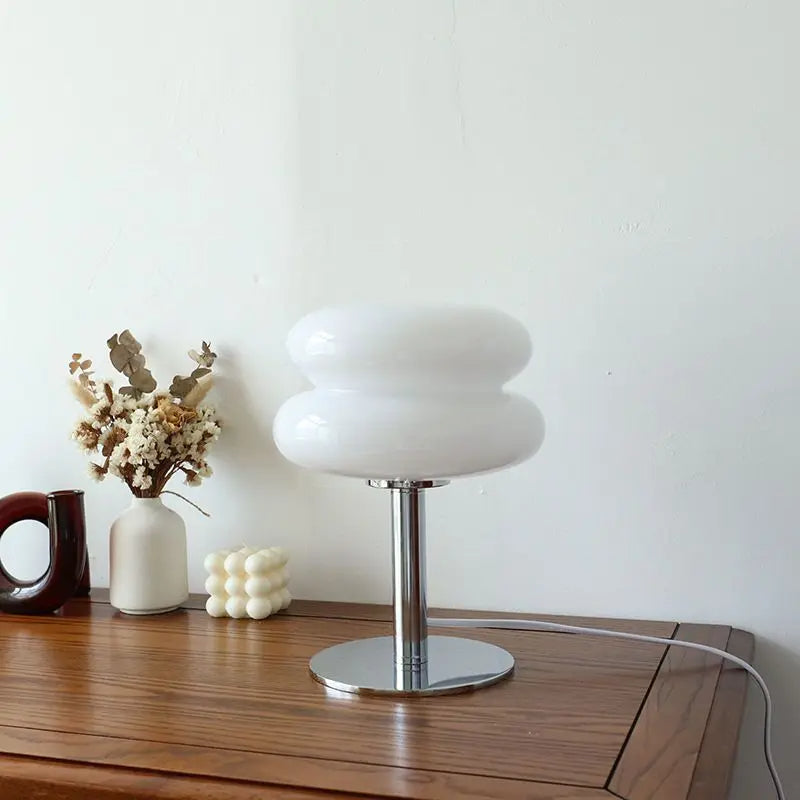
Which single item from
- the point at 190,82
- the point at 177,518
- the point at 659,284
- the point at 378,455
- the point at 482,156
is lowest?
the point at 177,518

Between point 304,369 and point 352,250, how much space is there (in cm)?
34

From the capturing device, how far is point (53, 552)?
123 centimetres

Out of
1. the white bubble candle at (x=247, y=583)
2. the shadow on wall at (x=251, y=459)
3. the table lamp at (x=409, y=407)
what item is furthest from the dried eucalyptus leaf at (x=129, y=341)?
the table lamp at (x=409, y=407)

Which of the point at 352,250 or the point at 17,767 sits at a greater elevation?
the point at 352,250

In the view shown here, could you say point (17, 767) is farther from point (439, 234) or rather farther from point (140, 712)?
point (439, 234)

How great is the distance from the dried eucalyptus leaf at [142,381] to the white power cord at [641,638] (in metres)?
0.44

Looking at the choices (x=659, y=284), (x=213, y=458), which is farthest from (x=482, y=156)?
(x=213, y=458)

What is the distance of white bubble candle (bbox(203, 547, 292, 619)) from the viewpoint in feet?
3.84

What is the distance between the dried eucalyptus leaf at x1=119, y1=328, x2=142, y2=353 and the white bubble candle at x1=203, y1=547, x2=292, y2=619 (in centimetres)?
27

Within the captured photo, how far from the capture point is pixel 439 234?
47.4 inches

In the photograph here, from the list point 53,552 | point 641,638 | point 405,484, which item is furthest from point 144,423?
point 641,638

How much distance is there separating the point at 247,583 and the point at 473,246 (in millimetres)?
450

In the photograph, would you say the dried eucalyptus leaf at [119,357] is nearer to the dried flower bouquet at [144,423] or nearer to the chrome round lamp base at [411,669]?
the dried flower bouquet at [144,423]

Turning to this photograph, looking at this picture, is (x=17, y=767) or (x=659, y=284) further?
(x=659, y=284)
